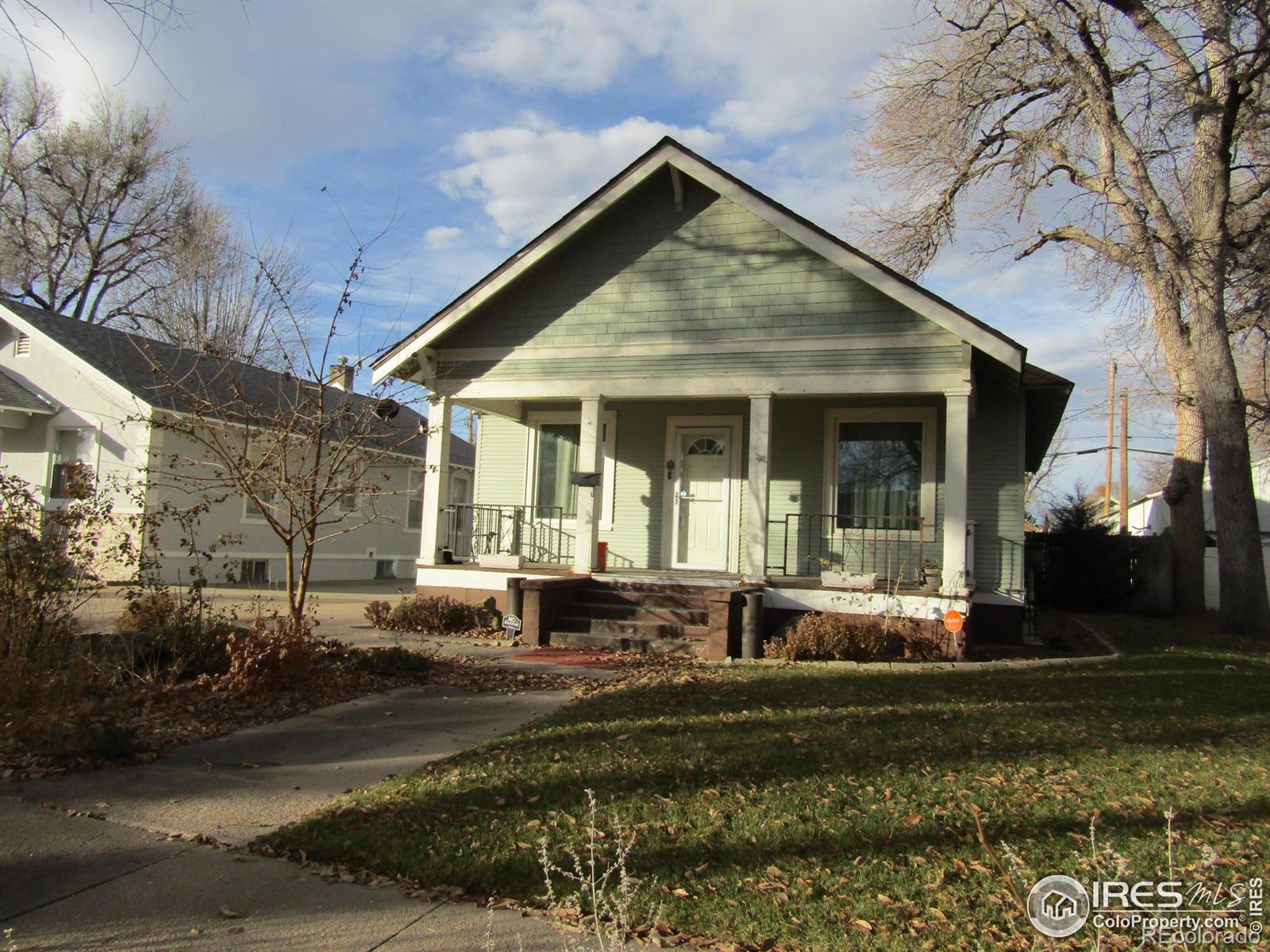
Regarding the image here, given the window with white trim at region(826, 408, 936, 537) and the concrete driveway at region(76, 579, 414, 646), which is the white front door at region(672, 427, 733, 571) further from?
the concrete driveway at region(76, 579, 414, 646)

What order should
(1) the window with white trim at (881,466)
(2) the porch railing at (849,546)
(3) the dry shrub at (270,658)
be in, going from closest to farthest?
(3) the dry shrub at (270,658)
(2) the porch railing at (849,546)
(1) the window with white trim at (881,466)

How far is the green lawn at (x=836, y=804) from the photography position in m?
3.77

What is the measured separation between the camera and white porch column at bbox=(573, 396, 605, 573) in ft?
39.9

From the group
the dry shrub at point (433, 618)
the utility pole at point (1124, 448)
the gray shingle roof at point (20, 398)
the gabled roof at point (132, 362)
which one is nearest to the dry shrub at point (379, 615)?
the dry shrub at point (433, 618)

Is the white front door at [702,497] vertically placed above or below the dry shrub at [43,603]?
above

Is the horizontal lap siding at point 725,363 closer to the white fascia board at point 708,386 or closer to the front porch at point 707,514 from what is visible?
the white fascia board at point 708,386

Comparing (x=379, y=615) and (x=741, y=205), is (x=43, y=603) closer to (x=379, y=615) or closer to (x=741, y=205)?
(x=379, y=615)

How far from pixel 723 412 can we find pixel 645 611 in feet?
11.9

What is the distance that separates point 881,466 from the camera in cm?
1282

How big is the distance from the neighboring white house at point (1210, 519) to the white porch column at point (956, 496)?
8.14m

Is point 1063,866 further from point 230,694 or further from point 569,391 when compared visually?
point 569,391

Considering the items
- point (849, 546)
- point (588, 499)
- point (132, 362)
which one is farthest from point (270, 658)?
point (132, 362)

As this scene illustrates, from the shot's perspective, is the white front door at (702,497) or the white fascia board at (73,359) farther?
the white fascia board at (73,359)

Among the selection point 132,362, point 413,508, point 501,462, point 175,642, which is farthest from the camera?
point 413,508
